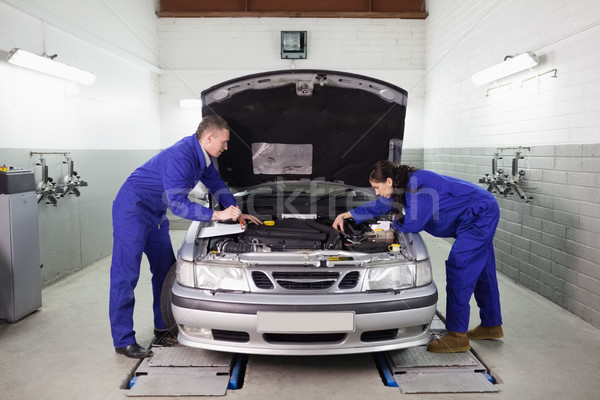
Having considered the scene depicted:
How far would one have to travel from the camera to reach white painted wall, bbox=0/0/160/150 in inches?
165

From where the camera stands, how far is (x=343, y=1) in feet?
25.8

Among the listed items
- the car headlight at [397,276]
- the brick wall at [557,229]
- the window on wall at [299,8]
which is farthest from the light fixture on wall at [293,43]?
the car headlight at [397,276]

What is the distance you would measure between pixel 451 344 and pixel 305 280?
1149mm

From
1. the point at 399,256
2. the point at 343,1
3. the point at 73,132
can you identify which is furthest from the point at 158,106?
the point at 399,256

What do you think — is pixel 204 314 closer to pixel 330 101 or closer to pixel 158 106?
pixel 330 101

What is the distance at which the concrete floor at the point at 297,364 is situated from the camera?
98.9 inches

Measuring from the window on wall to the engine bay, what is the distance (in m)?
5.69

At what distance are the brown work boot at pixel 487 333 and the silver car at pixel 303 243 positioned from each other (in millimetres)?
852

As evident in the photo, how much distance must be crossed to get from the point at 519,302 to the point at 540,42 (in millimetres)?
2353

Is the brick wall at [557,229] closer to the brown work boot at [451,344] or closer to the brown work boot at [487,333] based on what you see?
the brown work boot at [487,333]

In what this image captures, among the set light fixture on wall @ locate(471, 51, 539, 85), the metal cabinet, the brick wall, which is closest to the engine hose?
the metal cabinet

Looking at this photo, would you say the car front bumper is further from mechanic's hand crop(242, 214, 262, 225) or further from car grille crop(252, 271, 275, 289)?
mechanic's hand crop(242, 214, 262, 225)

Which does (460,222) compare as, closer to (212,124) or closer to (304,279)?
(304,279)

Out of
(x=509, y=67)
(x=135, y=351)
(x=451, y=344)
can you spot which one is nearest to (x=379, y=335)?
(x=451, y=344)
